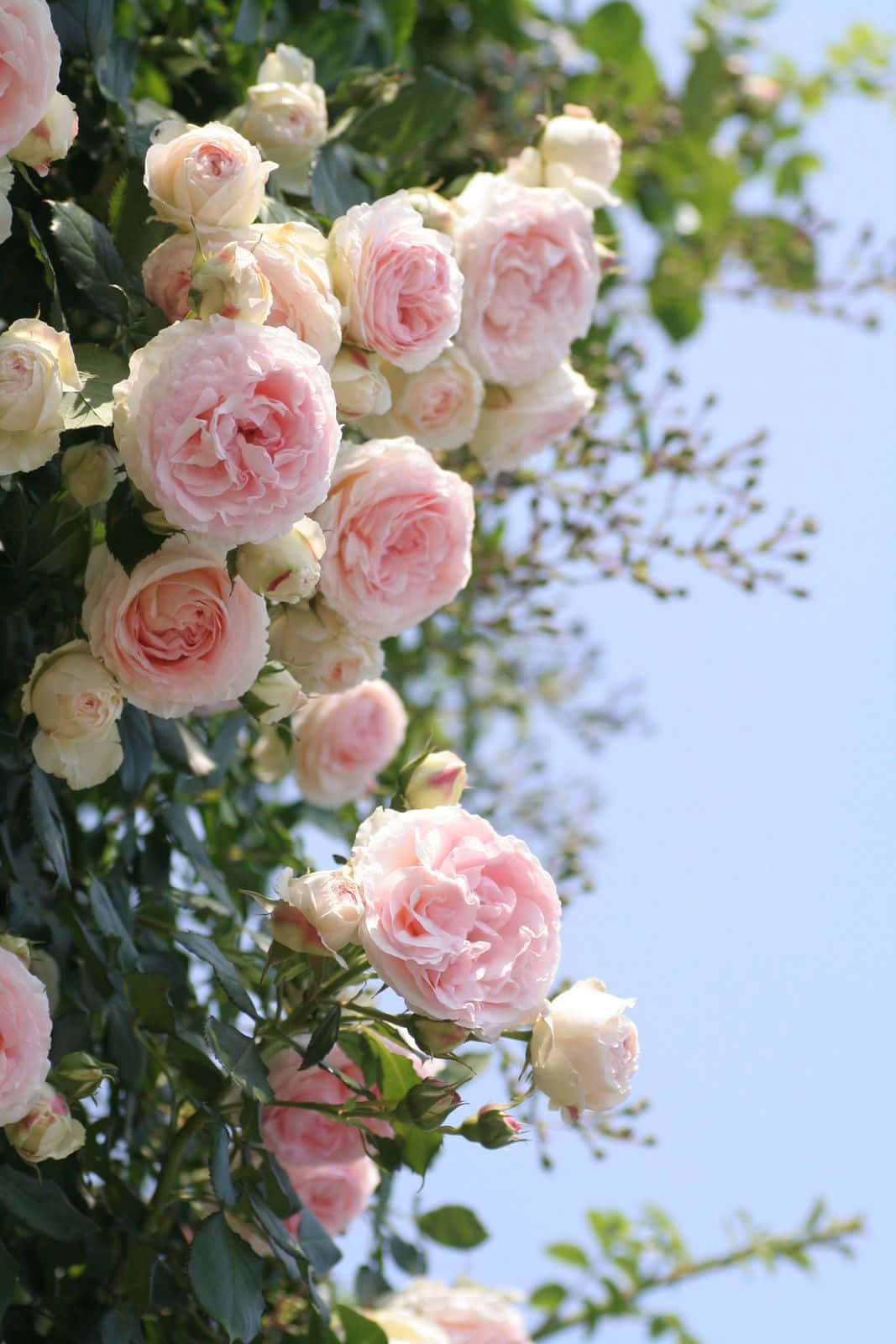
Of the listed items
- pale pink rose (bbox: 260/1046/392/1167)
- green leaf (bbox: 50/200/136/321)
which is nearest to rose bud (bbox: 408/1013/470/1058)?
pale pink rose (bbox: 260/1046/392/1167)

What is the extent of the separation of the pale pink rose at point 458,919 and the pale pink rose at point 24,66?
0.37m

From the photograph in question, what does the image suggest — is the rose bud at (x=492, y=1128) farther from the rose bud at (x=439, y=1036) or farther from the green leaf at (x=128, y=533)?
the green leaf at (x=128, y=533)

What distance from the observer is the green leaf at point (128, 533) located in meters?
0.73

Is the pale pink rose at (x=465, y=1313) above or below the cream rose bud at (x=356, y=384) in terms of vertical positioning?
below

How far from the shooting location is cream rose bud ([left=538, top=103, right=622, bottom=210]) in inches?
38.4

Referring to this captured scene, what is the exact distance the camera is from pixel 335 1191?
3.21ft

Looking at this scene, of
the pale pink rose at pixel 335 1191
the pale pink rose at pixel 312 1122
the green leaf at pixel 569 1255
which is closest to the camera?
the pale pink rose at pixel 312 1122

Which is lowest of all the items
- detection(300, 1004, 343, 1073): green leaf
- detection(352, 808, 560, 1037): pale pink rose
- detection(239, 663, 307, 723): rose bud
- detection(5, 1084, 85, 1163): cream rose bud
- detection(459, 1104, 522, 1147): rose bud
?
detection(5, 1084, 85, 1163): cream rose bud

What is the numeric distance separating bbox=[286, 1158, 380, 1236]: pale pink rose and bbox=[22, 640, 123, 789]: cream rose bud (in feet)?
1.15

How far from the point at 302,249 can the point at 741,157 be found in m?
1.36

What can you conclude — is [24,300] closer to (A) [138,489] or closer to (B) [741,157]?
(A) [138,489]

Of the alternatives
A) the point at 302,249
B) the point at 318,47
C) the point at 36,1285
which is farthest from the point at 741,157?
the point at 36,1285

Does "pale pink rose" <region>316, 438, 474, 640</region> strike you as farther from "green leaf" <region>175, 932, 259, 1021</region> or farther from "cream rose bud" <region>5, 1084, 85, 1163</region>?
"cream rose bud" <region>5, 1084, 85, 1163</region>

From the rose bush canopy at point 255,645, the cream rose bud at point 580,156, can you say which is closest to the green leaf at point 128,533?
the rose bush canopy at point 255,645
